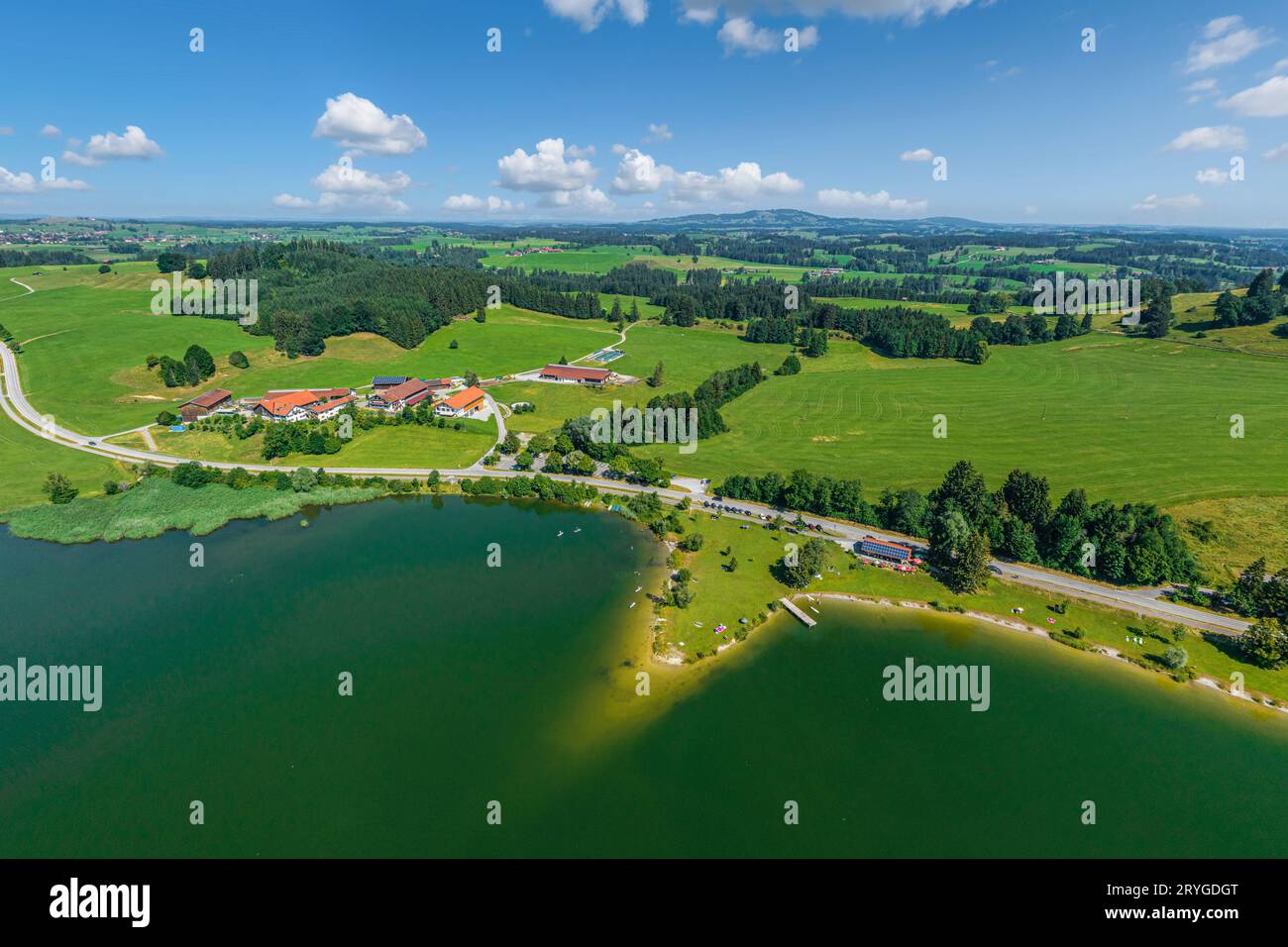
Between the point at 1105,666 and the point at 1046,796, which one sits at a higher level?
the point at 1105,666

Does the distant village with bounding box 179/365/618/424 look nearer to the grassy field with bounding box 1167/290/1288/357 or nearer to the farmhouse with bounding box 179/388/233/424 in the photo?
the farmhouse with bounding box 179/388/233/424

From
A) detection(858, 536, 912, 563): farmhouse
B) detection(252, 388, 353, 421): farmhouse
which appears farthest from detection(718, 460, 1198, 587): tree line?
detection(252, 388, 353, 421): farmhouse

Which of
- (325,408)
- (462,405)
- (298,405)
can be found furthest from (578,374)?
(298,405)

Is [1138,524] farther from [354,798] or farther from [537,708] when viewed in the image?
[354,798]

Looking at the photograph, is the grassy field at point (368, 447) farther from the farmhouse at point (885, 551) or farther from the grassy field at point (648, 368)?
the farmhouse at point (885, 551)

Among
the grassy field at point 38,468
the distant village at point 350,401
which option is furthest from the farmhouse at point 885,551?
the grassy field at point 38,468
